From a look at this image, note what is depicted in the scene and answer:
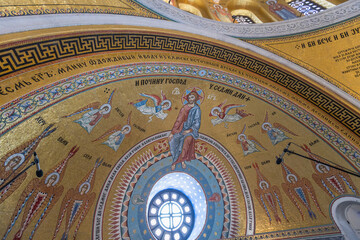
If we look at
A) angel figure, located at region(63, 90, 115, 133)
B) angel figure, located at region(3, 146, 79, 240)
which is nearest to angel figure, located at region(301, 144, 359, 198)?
angel figure, located at region(63, 90, 115, 133)

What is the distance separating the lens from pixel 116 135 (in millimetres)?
5902

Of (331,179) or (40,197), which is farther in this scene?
(331,179)

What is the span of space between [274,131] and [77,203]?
5761 mm

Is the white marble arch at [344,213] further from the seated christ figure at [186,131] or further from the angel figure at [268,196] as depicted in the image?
the seated christ figure at [186,131]

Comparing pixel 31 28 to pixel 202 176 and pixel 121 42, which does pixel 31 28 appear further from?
pixel 202 176

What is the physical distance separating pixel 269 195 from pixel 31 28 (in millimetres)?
7394

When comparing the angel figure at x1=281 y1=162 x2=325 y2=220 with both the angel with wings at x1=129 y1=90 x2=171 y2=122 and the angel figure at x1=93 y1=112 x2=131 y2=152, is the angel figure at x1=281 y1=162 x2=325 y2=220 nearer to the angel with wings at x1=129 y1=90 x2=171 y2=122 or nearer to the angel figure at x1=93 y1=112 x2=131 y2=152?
the angel with wings at x1=129 y1=90 x2=171 y2=122

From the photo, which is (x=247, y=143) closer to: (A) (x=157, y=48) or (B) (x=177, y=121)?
(B) (x=177, y=121)

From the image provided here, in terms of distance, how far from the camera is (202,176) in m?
7.35

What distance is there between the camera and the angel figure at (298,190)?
6.91 m

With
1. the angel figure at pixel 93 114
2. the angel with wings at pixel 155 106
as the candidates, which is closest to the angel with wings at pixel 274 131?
the angel with wings at pixel 155 106

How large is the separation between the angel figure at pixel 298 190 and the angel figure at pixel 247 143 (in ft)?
3.48

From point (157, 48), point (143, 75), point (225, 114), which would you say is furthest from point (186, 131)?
point (157, 48)

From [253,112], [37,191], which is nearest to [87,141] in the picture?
[37,191]
